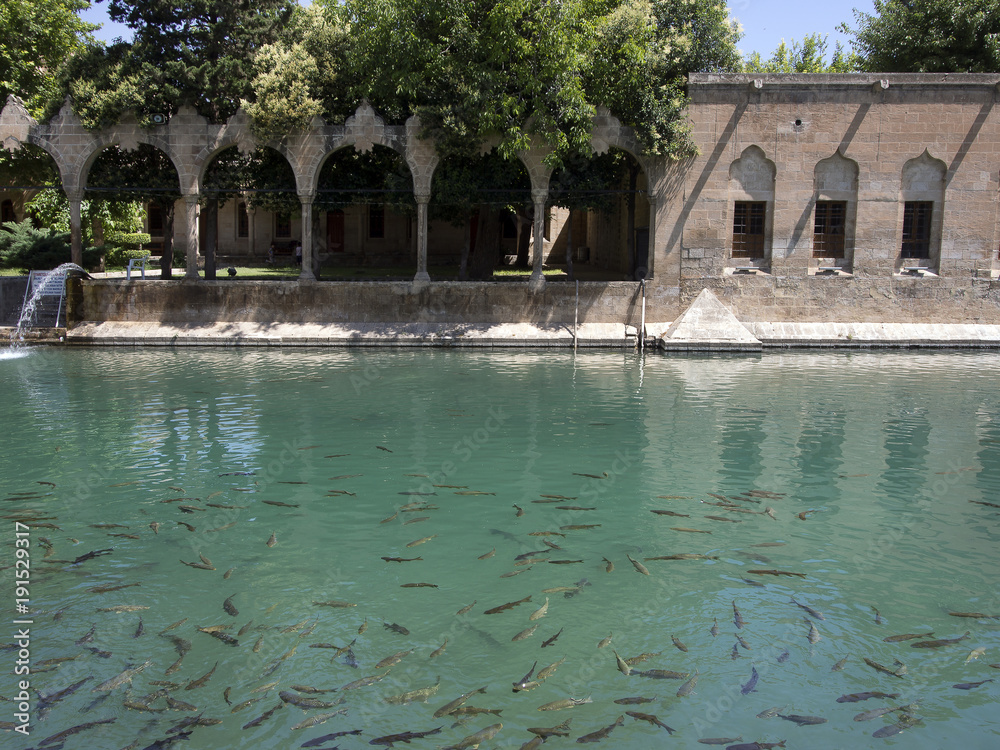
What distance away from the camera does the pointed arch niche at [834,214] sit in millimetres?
20906

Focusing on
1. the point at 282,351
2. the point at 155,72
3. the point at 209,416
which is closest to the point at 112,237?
the point at 155,72

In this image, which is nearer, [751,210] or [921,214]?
[921,214]

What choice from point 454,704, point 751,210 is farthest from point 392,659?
point 751,210

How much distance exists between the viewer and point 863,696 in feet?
17.4

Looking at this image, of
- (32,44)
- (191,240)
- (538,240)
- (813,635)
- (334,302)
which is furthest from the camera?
(32,44)

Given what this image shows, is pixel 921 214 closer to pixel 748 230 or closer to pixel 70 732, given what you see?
pixel 748 230

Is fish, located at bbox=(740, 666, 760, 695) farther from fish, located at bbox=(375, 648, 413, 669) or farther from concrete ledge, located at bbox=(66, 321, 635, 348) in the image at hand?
concrete ledge, located at bbox=(66, 321, 635, 348)

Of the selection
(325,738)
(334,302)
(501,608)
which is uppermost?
(334,302)

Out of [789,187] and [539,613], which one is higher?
[789,187]

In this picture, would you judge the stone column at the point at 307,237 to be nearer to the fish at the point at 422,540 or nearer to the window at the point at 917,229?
the fish at the point at 422,540

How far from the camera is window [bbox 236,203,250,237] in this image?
36.6 metres

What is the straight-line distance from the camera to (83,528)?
25.8 ft

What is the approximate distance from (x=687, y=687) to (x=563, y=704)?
82 cm

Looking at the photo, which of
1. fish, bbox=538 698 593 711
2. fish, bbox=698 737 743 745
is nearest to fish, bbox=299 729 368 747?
fish, bbox=538 698 593 711
